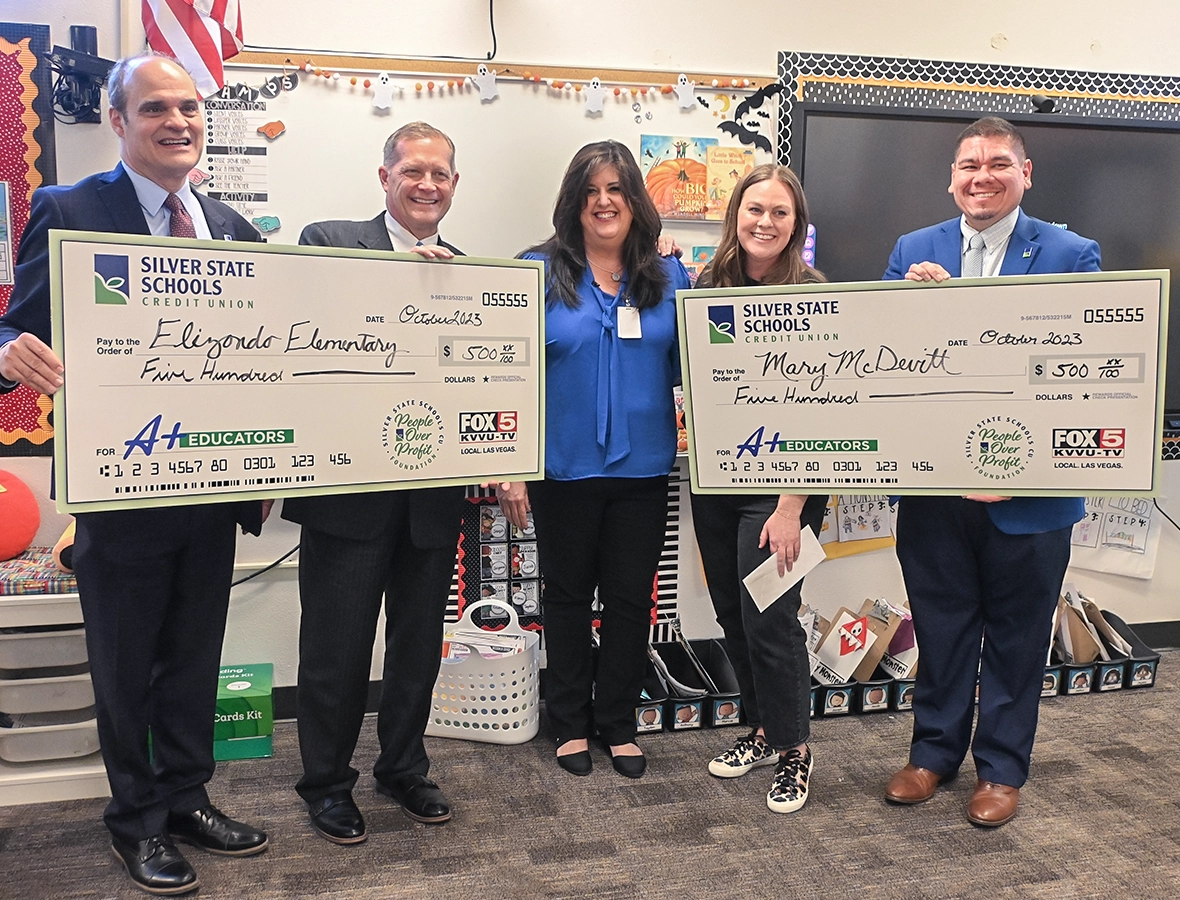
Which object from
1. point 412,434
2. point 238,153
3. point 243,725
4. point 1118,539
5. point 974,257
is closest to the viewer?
point 412,434

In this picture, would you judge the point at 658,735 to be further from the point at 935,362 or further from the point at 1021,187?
the point at 1021,187

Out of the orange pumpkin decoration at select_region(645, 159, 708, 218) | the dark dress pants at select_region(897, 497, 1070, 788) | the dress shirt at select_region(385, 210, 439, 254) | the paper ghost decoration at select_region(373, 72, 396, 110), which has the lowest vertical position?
the dark dress pants at select_region(897, 497, 1070, 788)

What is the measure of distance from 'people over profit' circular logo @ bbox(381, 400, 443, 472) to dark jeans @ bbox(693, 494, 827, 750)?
2.26ft

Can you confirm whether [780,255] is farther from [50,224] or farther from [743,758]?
[50,224]

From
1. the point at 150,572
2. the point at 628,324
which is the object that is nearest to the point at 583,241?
the point at 628,324

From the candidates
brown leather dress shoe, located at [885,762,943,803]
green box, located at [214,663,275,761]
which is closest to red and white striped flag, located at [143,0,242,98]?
green box, located at [214,663,275,761]

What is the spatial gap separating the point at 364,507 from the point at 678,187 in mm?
1562

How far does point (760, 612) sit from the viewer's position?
2.16 metres

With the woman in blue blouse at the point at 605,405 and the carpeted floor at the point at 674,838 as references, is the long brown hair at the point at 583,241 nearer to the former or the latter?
the woman in blue blouse at the point at 605,405

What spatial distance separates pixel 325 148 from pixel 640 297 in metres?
1.17

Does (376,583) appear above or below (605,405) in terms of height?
below

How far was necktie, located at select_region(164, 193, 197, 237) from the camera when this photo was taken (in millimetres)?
1801

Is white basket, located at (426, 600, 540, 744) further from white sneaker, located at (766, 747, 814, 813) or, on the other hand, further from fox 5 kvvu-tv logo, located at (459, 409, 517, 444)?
fox 5 kvvu-tv logo, located at (459, 409, 517, 444)

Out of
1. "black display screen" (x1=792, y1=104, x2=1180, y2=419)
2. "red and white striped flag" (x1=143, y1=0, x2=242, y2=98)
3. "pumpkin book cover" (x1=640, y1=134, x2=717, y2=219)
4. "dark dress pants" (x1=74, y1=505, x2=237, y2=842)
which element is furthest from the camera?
"black display screen" (x1=792, y1=104, x2=1180, y2=419)
